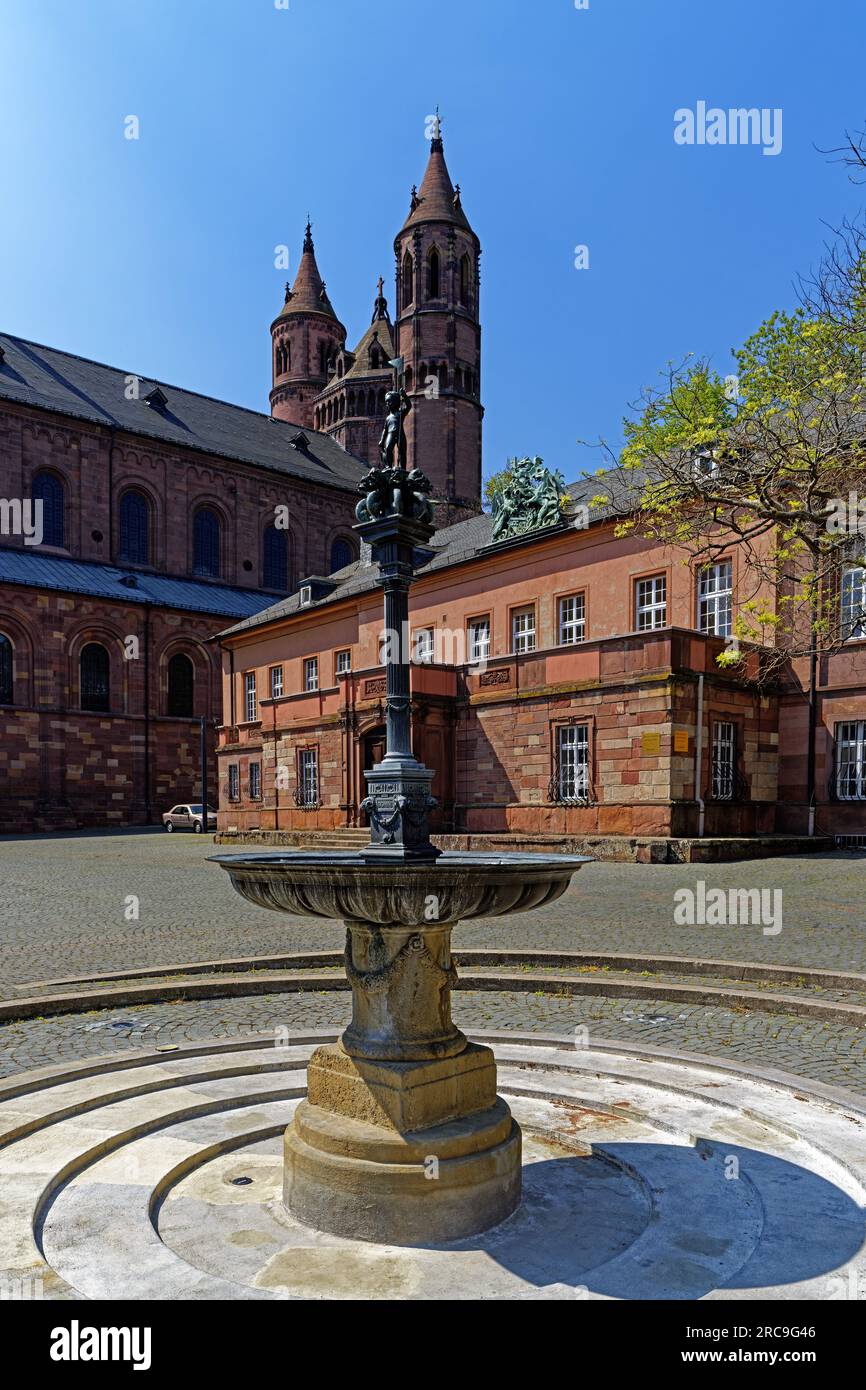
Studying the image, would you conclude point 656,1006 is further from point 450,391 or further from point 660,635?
point 450,391

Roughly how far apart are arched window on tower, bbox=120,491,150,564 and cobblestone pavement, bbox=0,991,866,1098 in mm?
49539

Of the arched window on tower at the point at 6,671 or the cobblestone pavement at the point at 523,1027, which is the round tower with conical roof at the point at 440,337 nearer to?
the arched window on tower at the point at 6,671

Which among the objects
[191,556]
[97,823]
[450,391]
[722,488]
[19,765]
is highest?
[450,391]

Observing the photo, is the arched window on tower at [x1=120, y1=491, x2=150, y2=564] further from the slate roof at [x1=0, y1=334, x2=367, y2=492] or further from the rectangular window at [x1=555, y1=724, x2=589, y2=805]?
the rectangular window at [x1=555, y1=724, x2=589, y2=805]

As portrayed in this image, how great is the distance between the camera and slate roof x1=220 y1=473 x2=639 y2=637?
97.0ft

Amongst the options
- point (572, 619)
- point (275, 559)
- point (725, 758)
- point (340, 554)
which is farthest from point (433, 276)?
point (725, 758)

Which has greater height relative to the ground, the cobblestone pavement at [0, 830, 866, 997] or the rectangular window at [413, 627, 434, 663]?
the rectangular window at [413, 627, 434, 663]

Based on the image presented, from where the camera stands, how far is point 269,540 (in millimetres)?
60812

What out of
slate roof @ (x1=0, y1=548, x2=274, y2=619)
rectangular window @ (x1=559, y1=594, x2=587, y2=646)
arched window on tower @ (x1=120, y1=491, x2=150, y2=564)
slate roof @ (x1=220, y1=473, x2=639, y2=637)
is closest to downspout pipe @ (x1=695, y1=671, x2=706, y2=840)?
slate roof @ (x1=220, y1=473, x2=639, y2=637)

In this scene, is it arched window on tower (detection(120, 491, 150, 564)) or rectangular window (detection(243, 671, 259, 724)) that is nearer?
rectangular window (detection(243, 671, 259, 724))

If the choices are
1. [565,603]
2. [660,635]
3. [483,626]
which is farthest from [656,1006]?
[483,626]

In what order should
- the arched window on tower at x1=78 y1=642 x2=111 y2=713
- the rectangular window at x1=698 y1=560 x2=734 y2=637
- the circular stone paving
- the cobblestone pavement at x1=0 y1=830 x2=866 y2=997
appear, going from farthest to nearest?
1. the arched window on tower at x1=78 y1=642 x2=111 y2=713
2. the rectangular window at x1=698 y1=560 x2=734 y2=637
3. the cobblestone pavement at x1=0 y1=830 x2=866 y2=997
4. the circular stone paving

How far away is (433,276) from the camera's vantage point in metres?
62.5
